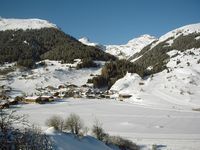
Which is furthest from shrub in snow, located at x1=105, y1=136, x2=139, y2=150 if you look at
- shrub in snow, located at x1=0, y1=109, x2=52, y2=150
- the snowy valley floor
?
shrub in snow, located at x1=0, y1=109, x2=52, y2=150

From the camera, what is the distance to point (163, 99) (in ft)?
307

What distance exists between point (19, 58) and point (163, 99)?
111 meters

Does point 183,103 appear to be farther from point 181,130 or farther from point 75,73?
point 75,73

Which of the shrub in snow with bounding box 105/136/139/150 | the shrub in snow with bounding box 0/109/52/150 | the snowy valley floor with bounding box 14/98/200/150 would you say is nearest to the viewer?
the shrub in snow with bounding box 0/109/52/150

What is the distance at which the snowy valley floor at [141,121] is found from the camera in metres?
46.2

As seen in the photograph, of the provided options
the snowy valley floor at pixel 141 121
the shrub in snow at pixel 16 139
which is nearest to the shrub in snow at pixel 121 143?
the snowy valley floor at pixel 141 121

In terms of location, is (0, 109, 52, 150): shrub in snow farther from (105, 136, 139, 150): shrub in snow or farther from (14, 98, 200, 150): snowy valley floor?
(105, 136, 139, 150): shrub in snow

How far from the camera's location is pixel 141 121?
62562mm

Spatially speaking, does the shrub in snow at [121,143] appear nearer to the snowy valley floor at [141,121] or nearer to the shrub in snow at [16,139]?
the snowy valley floor at [141,121]

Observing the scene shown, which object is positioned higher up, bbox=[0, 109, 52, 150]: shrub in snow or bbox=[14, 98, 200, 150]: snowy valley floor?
bbox=[0, 109, 52, 150]: shrub in snow

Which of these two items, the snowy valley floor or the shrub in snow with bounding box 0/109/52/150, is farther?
the snowy valley floor

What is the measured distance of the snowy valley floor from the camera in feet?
152

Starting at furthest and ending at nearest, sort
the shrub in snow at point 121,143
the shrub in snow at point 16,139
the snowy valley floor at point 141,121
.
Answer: the snowy valley floor at point 141,121 < the shrub in snow at point 121,143 < the shrub in snow at point 16,139

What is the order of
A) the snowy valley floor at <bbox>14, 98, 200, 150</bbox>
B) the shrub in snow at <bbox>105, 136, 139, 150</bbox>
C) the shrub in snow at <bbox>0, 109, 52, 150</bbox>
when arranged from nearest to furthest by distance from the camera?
1. the shrub in snow at <bbox>0, 109, 52, 150</bbox>
2. the shrub in snow at <bbox>105, 136, 139, 150</bbox>
3. the snowy valley floor at <bbox>14, 98, 200, 150</bbox>
